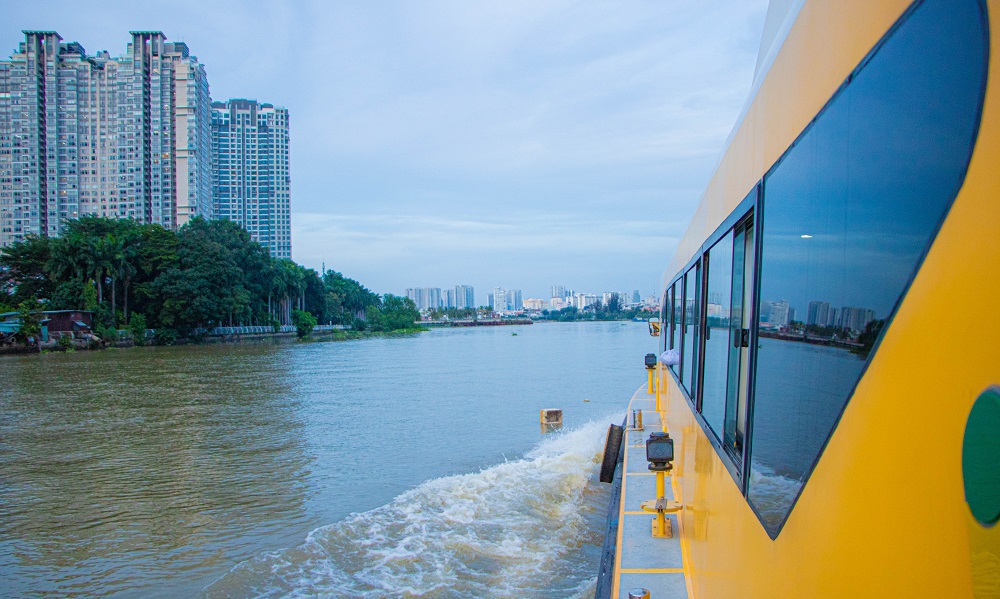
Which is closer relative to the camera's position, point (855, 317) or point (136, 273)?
point (855, 317)

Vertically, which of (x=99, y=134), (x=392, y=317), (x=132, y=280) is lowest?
(x=392, y=317)

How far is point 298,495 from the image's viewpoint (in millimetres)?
12906

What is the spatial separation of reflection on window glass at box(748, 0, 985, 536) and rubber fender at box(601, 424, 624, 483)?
1069 cm

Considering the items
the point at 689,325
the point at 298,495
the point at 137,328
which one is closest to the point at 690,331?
the point at 689,325

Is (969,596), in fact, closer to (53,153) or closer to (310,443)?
(310,443)

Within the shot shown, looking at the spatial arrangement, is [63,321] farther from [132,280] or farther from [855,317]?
[855,317]

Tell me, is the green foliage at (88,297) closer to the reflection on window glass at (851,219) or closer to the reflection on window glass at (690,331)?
the reflection on window glass at (690,331)

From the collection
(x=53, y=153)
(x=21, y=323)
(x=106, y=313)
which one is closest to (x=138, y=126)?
(x=53, y=153)

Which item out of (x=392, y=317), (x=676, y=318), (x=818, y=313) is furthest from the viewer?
(x=392, y=317)

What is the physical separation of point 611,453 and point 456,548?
429 centimetres

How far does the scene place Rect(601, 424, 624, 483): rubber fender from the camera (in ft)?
42.1

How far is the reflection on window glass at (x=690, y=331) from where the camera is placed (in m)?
5.23

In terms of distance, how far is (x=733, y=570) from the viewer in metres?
2.85

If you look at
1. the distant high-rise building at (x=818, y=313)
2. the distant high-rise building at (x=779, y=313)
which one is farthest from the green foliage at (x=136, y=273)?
the distant high-rise building at (x=818, y=313)
